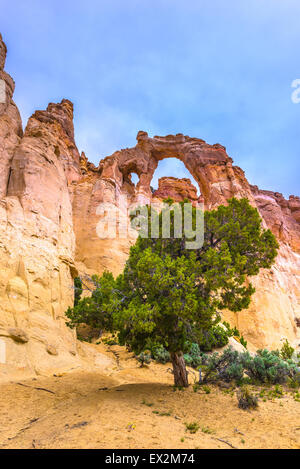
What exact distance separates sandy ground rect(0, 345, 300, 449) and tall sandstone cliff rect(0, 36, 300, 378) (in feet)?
7.51

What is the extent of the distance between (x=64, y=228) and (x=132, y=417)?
46.1 ft

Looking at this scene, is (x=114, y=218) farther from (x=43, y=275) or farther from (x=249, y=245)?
(x=249, y=245)

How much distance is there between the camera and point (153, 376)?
42.7ft

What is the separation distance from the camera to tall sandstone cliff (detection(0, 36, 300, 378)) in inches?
470

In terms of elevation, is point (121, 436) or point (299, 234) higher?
point (299, 234)

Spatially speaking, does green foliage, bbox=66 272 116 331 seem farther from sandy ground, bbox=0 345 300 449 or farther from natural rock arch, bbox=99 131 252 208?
natural rock arch, bbox=99 131 252 208

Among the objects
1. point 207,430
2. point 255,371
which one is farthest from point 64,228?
point 207,430

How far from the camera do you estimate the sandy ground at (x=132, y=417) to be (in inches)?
185

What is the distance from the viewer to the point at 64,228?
17.8 m

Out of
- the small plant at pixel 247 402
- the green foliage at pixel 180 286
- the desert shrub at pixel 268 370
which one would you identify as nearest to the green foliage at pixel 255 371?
the desert shrub at pixel 268 370

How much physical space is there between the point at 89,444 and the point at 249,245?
7.59m

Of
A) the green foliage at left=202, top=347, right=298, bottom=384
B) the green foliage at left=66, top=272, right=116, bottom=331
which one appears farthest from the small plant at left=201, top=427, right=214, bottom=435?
the green foliage at left=202, top=347, right=298, bottom=384

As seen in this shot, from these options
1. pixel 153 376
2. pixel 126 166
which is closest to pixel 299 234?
pixel 126 166

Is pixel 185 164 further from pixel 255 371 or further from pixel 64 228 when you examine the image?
pixel 255 371
